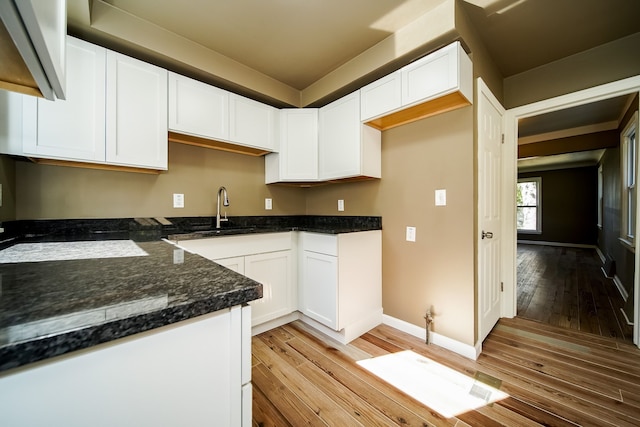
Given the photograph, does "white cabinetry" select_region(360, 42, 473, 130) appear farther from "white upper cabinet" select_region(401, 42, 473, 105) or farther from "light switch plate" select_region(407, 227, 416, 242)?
"light switch plate" select_region(407, 227, 416, 242)

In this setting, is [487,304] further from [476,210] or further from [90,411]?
[90,411]

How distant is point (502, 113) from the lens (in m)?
2.39

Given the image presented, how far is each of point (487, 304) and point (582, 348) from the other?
0.69 meters

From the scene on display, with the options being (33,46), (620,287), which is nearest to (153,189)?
(33,46)

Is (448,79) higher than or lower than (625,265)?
higher

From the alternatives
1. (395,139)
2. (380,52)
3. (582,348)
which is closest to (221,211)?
(395,139)

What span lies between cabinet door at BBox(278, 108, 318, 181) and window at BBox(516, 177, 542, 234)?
8214mm

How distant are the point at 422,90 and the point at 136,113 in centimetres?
207

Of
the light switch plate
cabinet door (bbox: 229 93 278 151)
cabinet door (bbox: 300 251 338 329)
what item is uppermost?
cabinet door (bbox: 229 93 278 151)

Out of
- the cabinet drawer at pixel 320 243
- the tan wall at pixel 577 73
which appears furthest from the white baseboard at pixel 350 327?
the tan wall at pixel 577 73

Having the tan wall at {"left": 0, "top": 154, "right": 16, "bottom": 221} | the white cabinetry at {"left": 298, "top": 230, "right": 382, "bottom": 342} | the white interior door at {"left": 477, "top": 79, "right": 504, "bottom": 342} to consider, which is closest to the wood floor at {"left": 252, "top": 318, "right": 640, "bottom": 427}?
the white cabinetry at {"left": 298, "top": 230, "right": 382, "bottom": 342}

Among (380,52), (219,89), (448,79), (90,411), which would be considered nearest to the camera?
(90,411)

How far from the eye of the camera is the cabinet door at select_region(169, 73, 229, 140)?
1.99 m

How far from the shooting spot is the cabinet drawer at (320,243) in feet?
6.65
